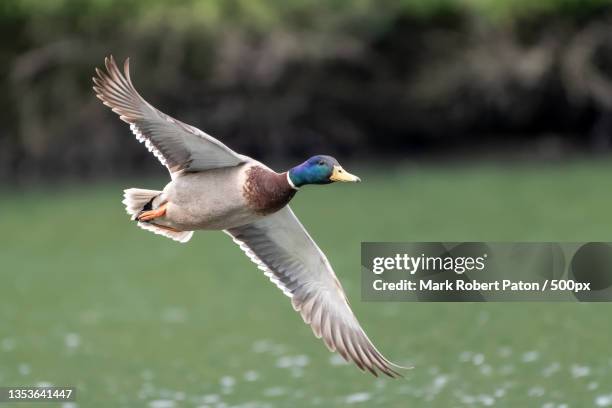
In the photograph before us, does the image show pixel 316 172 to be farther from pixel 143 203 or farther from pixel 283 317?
pixel 283 317

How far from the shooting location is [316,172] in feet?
23.7

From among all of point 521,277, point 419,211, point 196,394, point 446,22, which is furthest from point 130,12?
point 196,394

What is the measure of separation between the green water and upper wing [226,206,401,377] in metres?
1.72

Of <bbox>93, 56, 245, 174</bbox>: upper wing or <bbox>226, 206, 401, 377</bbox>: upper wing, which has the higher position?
<bbox>93, 56, 245, 174</bbox>: upper wing

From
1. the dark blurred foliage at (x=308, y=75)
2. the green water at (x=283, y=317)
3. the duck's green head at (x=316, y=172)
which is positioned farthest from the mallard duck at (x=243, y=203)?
the dark blurred foliage at (x=308, y=75)

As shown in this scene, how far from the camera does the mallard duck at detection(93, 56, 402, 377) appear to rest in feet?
23.9

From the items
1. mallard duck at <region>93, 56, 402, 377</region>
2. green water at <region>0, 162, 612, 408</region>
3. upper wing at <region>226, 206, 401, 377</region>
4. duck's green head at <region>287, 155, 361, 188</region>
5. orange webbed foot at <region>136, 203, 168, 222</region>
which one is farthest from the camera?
green water at <region>0, 162, 612, 408</region>

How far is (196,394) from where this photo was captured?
10.1 meters

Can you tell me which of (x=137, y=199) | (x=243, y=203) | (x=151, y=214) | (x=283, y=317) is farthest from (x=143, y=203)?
Result: (x=283, y=317)

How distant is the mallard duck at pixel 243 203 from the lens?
7.30 metres

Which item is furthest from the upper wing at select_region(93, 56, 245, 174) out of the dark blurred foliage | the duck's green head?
the dark blurred foliage

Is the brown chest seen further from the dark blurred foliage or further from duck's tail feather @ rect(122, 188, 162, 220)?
the dark blurred foliage

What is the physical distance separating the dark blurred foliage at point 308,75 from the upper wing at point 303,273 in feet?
49.2

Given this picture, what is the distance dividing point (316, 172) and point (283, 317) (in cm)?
609
